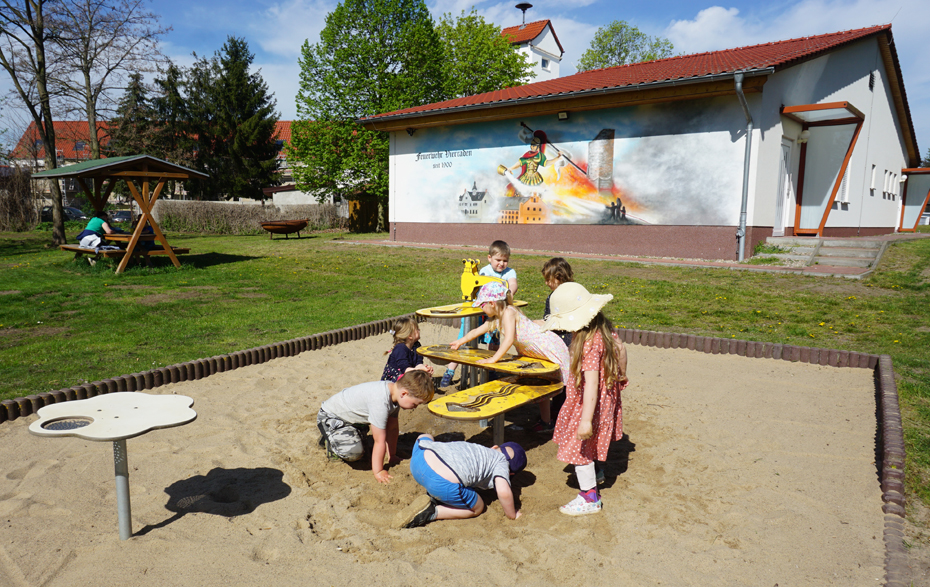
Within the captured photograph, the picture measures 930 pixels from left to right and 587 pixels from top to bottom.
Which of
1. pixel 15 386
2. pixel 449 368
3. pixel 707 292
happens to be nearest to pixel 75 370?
pixel 15 386

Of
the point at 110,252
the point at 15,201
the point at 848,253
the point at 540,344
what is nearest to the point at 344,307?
the point at 540,344

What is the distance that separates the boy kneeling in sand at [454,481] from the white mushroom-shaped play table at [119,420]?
4.29 feet

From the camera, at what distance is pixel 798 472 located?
3.96 metres

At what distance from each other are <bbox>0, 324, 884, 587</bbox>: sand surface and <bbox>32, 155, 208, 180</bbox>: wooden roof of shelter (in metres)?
9.78

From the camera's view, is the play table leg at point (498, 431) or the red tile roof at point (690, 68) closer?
the play table leg at point (498, 431)

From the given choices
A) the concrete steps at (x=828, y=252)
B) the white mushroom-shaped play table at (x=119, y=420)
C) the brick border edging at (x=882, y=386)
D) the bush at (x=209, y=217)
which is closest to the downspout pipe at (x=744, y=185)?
the concrete steps at (x=828, y=252)

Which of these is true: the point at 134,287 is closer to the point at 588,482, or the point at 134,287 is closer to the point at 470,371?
the point at 470,371

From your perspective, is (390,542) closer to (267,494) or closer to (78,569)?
(267,494)

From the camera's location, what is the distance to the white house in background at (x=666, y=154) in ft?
47.3

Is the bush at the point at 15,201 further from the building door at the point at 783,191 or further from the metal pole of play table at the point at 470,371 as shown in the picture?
the building door at the point at 783,191

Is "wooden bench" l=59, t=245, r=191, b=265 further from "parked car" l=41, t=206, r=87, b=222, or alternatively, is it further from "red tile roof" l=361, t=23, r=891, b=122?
"parked car" l=41, t=206, r=87, b=222

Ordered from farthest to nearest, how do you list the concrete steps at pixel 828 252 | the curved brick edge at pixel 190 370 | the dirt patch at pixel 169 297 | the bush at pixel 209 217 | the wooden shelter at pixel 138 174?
the bush at pixel 209 217 < the concrete steps at pixel 828 252 < the wooden shelter at pixel 138 174 < the dirt patch at pixel 169 297 < the curved brick edge at pixel 190 370

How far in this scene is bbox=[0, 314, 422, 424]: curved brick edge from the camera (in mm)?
4730

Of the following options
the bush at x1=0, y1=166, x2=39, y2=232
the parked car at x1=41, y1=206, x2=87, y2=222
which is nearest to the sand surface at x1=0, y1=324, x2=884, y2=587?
the bush at x1=0, y1=166, x2=39, y2=232
